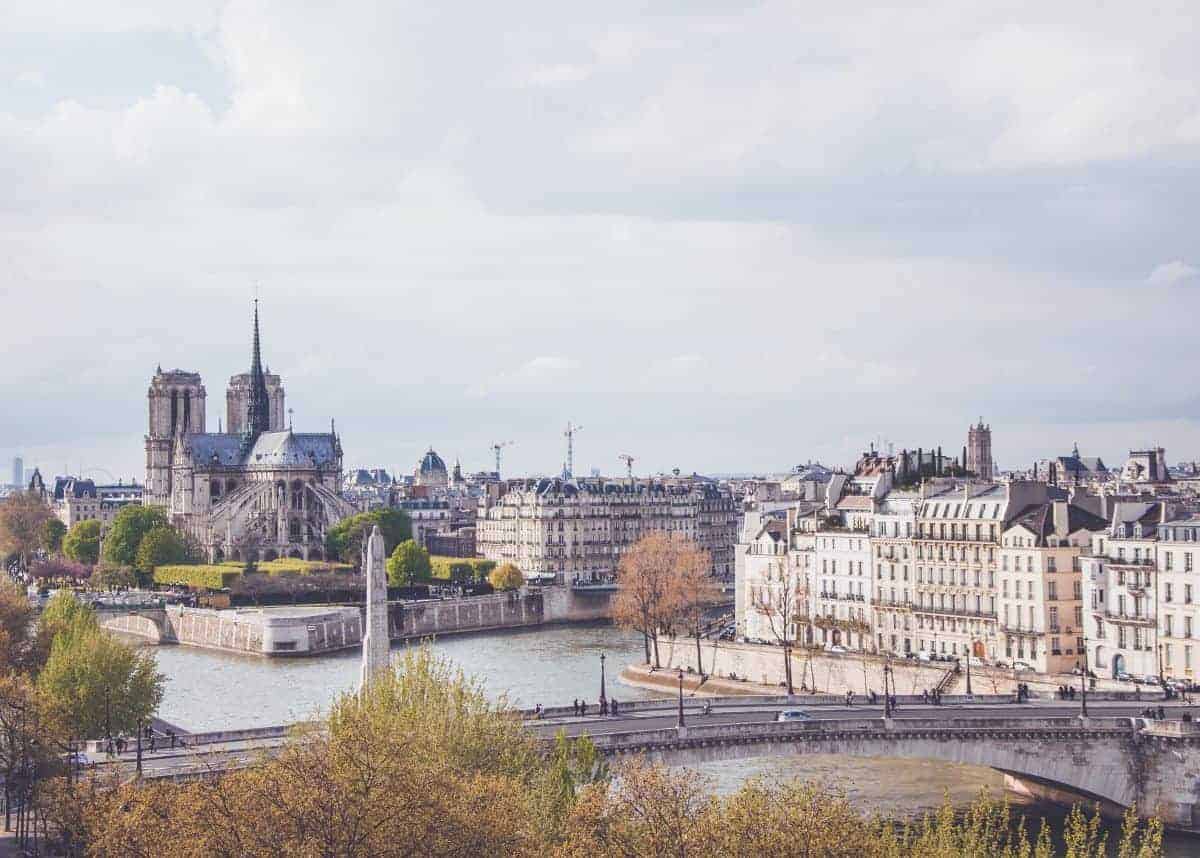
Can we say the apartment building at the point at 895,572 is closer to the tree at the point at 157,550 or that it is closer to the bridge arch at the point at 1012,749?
the bridge arch at the point at 1012,749

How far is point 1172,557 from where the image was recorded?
75938 millimetres

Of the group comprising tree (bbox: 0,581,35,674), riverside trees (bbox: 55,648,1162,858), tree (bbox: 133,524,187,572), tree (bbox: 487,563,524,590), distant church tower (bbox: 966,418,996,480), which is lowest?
riverside trees (bbox: 55,648,1162,858)

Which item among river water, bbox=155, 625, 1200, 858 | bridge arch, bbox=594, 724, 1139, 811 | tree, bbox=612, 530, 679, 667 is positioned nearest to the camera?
bridge arch, bbox=594, 724, 1139, 811

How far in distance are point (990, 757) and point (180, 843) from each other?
32.3 m

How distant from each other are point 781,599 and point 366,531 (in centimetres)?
7589

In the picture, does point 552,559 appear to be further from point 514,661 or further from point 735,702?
point 735,702

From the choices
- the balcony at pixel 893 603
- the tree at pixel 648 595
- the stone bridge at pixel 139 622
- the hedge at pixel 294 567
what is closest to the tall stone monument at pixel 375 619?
the balcony at pixel 893 603

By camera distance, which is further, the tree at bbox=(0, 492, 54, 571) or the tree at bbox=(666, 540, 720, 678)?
the tree at bbox=(0, 492, 54, 571)

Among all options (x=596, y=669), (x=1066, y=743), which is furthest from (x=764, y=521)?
(x=1066, y=743)

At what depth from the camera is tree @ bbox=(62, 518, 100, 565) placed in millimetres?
186500

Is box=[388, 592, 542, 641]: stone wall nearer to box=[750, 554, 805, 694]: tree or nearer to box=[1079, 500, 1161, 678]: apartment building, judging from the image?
box=[750, 554, 805, 694]: tree

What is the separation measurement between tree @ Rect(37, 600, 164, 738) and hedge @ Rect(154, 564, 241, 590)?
85696mm

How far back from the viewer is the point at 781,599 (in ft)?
328

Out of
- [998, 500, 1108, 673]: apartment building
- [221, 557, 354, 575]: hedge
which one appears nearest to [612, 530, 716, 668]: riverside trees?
[998, 500, 1108, 673]: apartment building
